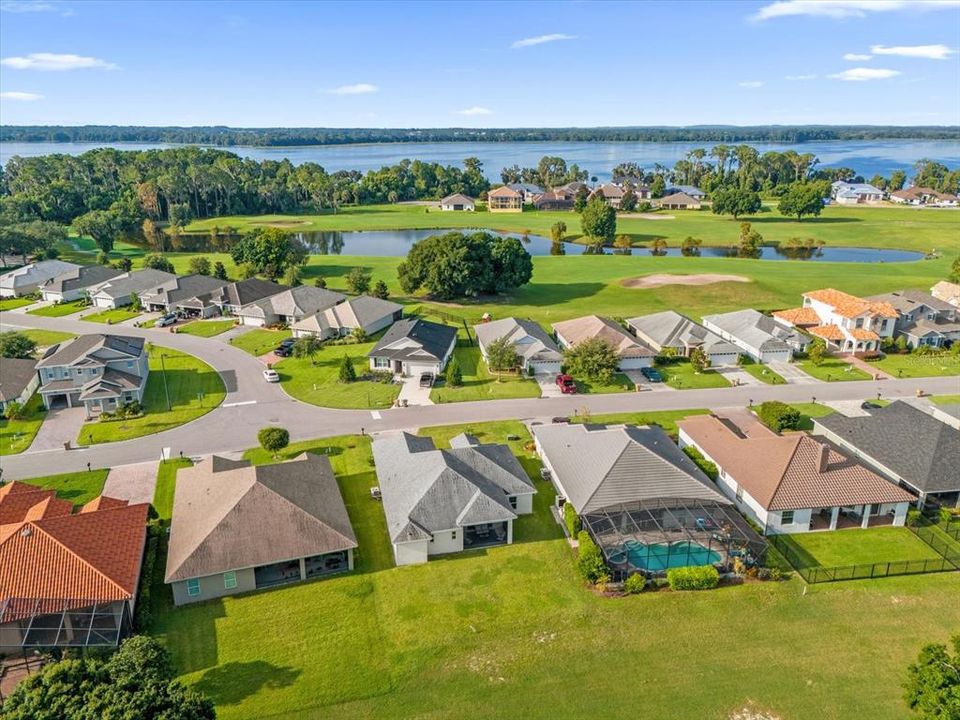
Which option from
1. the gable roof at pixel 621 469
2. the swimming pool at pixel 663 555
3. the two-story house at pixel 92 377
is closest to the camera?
the swimming pool at pixel 663 555

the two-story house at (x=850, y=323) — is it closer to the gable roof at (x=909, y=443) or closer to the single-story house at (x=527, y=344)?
the gable roof at (x=909, y=443)

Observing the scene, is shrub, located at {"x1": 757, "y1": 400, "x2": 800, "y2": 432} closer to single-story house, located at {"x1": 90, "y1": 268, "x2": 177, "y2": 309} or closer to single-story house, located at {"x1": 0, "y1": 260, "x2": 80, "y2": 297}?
single-story house, located at {"x1": 90, "y1": 268, "x2": 177, "y2": 309}

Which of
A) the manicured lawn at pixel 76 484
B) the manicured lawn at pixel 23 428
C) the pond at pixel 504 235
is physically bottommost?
the manicured lawn at pixel 23 428

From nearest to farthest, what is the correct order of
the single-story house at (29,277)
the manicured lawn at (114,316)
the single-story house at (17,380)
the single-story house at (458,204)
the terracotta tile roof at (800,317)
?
the single-story house at (17,380) < the terracotta tile roof at (800,317) < the manicured lawn at (114,316) < the single-story house at (29,277) < the single-story house at (458,204)

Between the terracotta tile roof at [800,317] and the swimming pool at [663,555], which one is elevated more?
the terracotta tile roof at [800,317]

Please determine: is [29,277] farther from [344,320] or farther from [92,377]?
[344,320]

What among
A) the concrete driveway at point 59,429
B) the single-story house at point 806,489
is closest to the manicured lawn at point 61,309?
the concrete driveway at point 59,429
